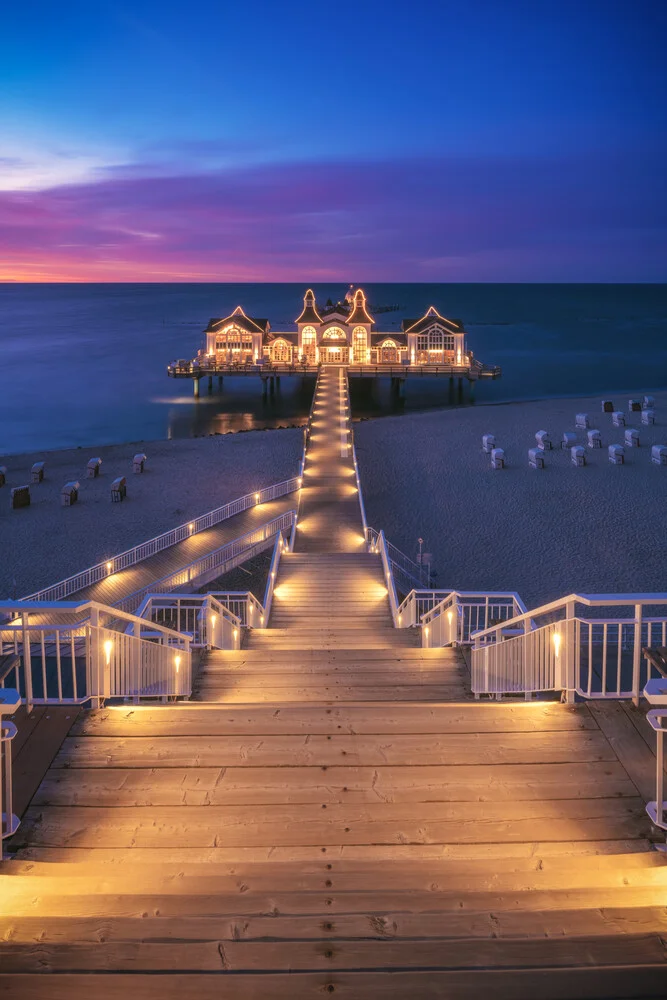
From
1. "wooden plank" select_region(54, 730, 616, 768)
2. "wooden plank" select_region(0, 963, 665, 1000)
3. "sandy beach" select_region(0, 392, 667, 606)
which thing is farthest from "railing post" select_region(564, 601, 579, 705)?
"sandy beach" select_region(0, 392, 667, 606)

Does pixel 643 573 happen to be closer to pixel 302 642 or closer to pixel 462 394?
pixel 302 642

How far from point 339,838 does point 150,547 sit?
18105 millimetres

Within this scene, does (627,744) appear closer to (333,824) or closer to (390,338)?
(333,824)

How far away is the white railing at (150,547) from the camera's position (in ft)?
58.8

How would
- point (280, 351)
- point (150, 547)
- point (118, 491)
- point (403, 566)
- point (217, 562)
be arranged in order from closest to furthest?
point (217, 562) → point (403, 566) → point (150, 547) → point (118, 491) → point (280, 351)

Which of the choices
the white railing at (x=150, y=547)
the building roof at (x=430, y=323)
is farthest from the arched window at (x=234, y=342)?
the white railing at (x=150, y=547)

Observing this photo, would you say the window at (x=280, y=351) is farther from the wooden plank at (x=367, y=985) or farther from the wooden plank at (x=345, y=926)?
the wooden plank at (x=367, y=985)

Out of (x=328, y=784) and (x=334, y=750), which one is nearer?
(x=328, y=784)

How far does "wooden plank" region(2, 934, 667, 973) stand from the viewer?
2986 mm

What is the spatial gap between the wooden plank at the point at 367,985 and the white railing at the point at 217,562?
47.2 feet

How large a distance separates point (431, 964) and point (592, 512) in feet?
73.9

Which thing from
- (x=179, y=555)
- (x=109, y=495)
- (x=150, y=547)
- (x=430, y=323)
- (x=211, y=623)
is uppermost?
(x=430, y=323)

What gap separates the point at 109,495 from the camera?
28172 mm

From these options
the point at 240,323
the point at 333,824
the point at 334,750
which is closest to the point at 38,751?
the point at 334,750
